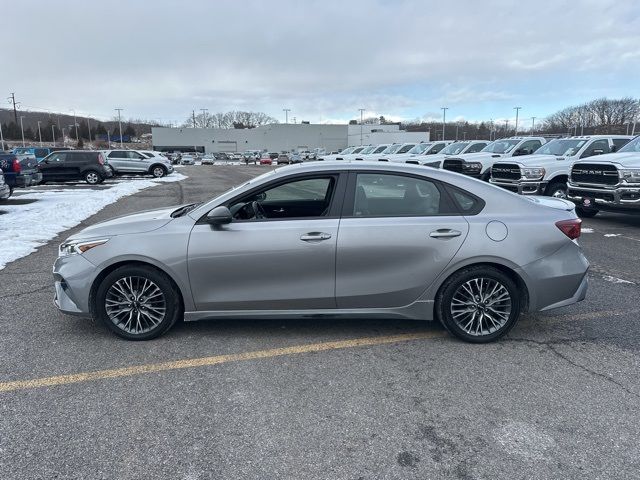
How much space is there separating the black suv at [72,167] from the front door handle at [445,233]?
23.4 metres

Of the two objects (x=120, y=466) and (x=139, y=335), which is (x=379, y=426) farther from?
(x=139, y=335)

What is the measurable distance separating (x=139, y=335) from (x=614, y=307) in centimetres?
489

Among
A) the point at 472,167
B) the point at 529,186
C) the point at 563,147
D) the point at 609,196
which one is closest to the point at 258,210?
the point at 609,196

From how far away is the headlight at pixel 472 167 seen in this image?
1634 cm

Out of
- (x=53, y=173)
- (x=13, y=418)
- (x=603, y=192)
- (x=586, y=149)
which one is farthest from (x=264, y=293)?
(x=53, y=173)

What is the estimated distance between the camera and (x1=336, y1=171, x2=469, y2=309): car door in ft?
13.3

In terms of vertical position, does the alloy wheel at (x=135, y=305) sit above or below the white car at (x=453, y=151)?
below

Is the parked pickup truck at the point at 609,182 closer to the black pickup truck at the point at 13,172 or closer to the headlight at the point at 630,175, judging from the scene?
the headlight at the point at 630,175

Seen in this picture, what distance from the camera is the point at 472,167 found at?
53.8 feet

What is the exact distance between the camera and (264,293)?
4102 mm

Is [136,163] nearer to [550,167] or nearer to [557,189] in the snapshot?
[550,167]

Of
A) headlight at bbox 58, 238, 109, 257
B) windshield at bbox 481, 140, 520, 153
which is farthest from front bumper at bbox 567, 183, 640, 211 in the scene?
headlight at bbox 58, 238, 109, 257

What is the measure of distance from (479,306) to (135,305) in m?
3.03

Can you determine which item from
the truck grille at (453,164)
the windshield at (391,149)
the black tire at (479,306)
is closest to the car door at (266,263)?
the black tire at (479,306)
